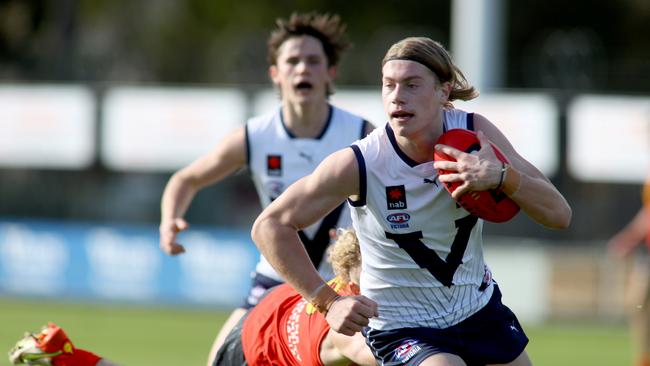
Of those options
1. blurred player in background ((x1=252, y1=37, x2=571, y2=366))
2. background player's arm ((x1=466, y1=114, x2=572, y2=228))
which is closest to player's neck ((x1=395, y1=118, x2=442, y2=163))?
blurred player in background ((x1=252, y1=37, x2=571, y2=366))

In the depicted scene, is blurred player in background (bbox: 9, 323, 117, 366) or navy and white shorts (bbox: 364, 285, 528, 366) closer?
navy and white shorts (bbox: 364, 285, 528, 366)

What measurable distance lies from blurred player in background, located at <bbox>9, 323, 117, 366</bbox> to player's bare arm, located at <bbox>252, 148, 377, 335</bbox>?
6.10 ft

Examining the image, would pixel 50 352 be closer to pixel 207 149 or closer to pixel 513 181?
pixel 513 181

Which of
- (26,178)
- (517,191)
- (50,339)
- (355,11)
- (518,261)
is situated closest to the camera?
(517,191)

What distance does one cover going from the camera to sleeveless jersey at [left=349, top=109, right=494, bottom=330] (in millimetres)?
5512

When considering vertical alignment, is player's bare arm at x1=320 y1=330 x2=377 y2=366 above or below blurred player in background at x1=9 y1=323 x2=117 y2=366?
above

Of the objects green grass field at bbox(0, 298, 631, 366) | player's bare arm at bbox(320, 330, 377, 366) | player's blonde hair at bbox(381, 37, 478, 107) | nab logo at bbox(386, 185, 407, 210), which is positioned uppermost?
player's blonde hair at bbox(381, 37, 478, 107)

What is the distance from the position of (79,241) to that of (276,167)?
397 inches

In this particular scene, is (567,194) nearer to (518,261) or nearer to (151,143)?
(518,261)

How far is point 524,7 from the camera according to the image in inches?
1283

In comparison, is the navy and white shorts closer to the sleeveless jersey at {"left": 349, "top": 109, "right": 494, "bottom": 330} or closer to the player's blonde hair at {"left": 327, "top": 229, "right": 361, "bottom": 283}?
the sleeveless jersey at {"left": 349, "top": 109, "right": 494, "bottom": 330}

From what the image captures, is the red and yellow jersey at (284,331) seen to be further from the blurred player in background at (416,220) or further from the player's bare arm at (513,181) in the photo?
the player's bare arm at (513,181)

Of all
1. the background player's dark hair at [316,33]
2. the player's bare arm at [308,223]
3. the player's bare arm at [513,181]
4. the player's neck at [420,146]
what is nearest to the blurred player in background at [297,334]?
the player's bare arm at [308,223]

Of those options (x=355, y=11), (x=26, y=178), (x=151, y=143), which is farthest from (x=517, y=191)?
(x=355, y=11)
